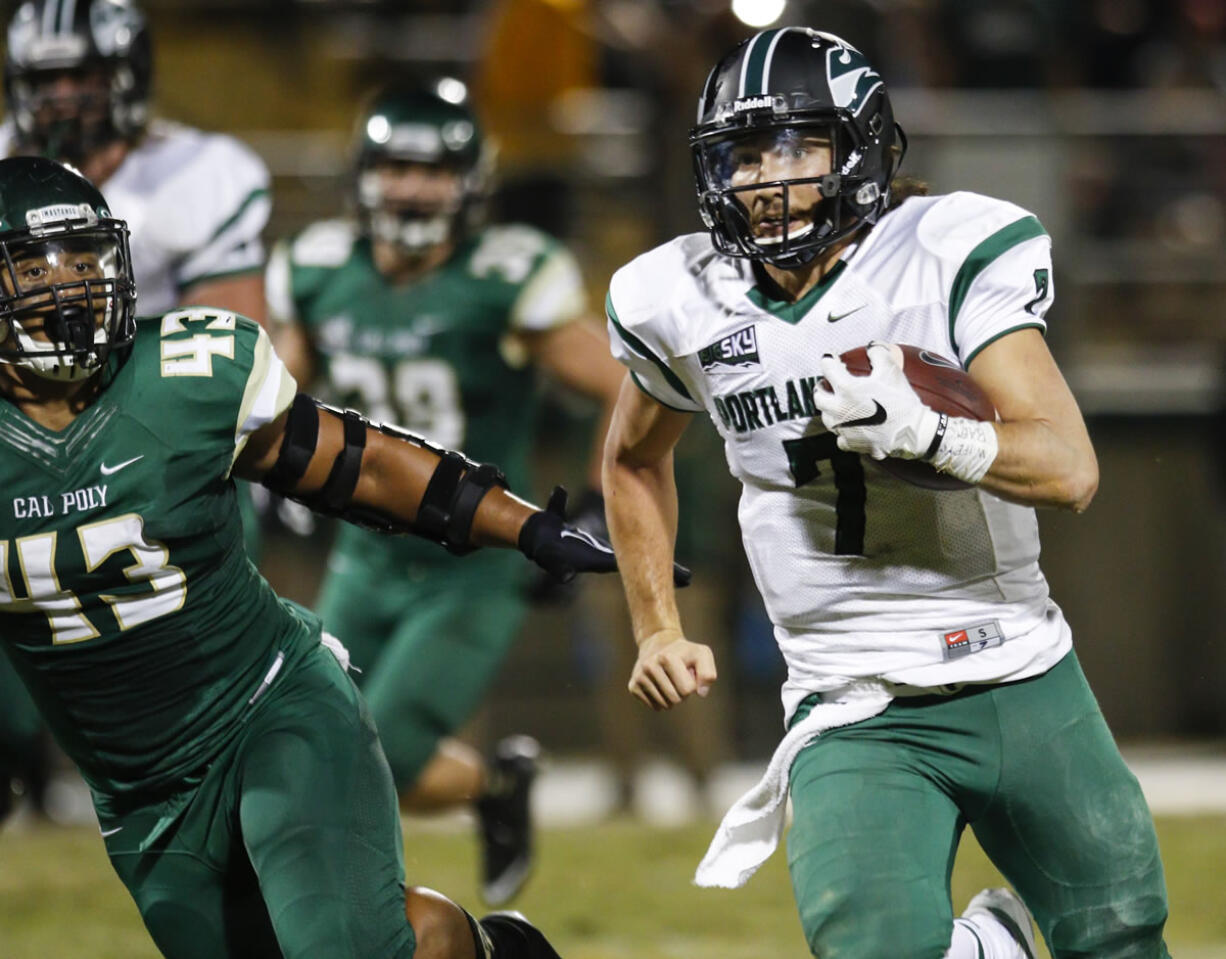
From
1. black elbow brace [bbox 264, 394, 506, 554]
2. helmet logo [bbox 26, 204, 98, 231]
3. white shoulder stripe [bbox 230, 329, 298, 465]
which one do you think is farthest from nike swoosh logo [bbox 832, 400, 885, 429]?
helmet logo [bbox 26, 204, 98, 231]

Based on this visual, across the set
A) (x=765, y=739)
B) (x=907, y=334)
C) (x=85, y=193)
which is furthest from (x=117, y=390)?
(x=765, y=739)

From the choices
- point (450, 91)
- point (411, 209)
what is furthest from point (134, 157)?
point (450, 91)

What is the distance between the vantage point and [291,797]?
2.91 metres

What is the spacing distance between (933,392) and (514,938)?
1312 mm

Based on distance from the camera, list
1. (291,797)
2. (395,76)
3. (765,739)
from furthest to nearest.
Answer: (395,76) → (765,739) → (291,797)

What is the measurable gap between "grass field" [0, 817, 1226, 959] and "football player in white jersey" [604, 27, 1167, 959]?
1820 mm

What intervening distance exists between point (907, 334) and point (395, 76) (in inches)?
256

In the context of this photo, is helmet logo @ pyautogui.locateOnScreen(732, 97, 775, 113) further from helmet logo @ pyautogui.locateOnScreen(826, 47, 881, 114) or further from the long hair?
the long hair

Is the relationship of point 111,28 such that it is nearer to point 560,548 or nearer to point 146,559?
point 146,559

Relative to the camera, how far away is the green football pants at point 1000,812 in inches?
112

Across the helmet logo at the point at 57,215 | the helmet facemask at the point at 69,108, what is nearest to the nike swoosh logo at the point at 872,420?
the helmet logo at the point at 57,215

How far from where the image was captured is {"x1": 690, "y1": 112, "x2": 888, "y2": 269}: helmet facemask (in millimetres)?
2973

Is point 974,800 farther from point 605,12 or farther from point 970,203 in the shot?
point 605,12

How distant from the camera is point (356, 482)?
10.4 ft
